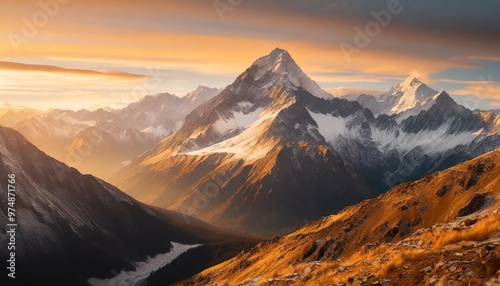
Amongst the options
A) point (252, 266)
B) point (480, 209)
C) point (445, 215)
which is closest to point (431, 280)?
point (480, 209)

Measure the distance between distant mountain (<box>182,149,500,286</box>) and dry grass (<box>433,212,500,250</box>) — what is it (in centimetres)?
7

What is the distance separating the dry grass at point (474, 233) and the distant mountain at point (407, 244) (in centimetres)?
7

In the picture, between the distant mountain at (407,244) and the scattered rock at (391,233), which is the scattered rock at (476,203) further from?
the scattered rock at (391,233)

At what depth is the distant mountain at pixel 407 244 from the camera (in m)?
30.9

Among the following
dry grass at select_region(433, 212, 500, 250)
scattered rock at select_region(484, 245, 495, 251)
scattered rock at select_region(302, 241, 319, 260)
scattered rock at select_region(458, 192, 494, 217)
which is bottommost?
scattered rock at select_region(302, 241, 319, 260)

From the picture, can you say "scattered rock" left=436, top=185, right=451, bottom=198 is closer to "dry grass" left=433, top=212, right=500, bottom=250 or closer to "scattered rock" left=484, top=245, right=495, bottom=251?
"dry grass" left=433, top=212, right=500, bottom=250

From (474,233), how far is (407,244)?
9747 mm

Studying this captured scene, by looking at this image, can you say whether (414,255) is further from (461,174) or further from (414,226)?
(461,174)

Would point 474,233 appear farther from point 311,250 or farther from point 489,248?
point 311,250

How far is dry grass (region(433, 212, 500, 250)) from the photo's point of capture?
116ft

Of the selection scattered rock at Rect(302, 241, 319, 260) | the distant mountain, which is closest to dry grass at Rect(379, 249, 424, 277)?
the distant mountain

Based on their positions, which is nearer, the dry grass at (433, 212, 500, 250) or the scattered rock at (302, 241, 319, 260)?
the dry grass at (433, 212, 500, 250)

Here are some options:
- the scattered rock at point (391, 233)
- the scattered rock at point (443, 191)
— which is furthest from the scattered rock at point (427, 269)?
the scattered rock at point (443, 191)

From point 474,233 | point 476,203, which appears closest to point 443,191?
point 476,203
